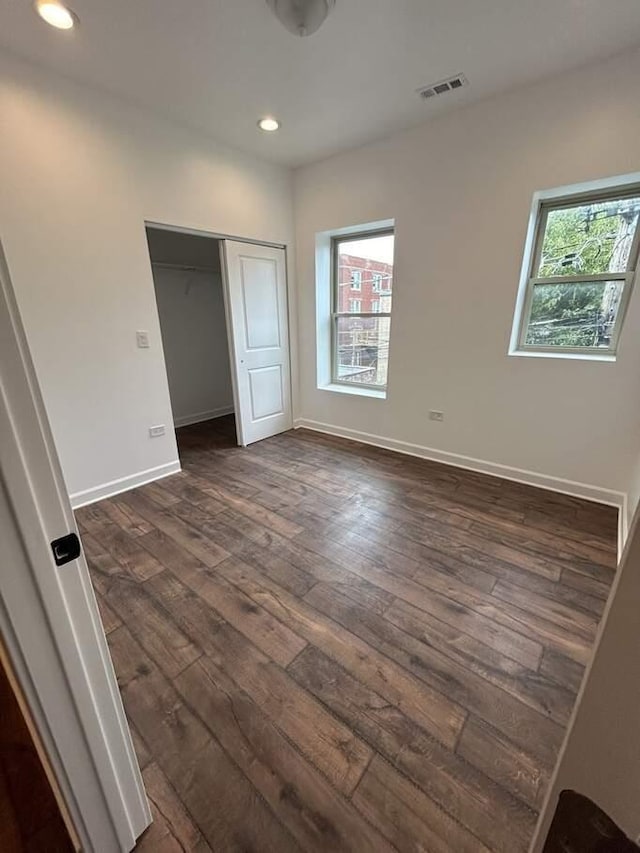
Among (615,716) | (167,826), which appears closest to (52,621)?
(167,826)

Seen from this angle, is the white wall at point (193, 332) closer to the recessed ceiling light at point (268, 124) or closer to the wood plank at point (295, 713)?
the recessed ceiling light at point (268, 124)

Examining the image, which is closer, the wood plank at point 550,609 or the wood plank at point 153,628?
the wood plank at point 153,628

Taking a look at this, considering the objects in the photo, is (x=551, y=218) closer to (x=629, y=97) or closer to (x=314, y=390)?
(x=629, y=97)

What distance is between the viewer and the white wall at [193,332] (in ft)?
13.7

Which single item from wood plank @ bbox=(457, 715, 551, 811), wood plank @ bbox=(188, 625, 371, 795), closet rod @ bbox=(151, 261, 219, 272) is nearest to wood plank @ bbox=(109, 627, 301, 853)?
wood plank @ bbox=(188, 625, 371, 795)

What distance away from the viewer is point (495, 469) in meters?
3.04

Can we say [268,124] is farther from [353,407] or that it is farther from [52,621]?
[52,621]

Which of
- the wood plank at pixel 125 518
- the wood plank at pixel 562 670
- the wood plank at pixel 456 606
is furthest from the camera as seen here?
the wood plank at pixel 125 518

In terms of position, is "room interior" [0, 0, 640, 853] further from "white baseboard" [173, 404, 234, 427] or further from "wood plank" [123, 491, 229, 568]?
"white baseboard" [173, 404, 234, 427]

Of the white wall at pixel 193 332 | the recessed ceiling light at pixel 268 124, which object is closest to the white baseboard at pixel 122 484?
the white wall at pixel 193 332

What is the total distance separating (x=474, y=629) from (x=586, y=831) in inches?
48.3

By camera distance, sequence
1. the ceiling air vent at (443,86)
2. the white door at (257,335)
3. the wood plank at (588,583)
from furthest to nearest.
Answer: the white door at (257,335) → the ceiling air vent at (443,86) → the wood plank at (588,583)

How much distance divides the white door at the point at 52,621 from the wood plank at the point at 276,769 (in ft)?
1.30

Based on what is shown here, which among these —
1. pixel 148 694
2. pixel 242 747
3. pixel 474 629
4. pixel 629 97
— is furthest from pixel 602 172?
pixel 148 694
